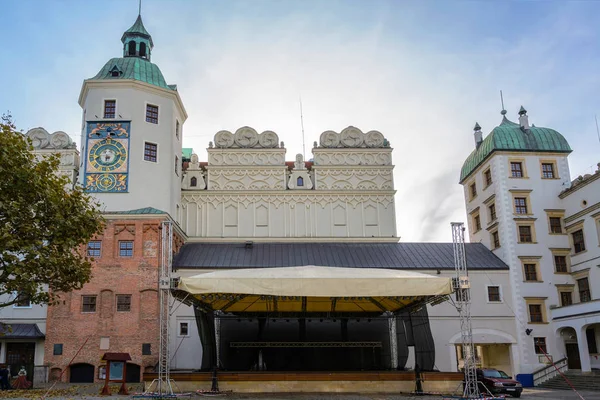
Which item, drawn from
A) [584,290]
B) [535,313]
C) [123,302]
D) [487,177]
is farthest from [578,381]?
[123,302]

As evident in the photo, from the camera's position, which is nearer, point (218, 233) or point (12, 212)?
point (12, 212)

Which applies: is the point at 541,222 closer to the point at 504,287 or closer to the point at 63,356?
the point at 504,287

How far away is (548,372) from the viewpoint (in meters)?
31.2

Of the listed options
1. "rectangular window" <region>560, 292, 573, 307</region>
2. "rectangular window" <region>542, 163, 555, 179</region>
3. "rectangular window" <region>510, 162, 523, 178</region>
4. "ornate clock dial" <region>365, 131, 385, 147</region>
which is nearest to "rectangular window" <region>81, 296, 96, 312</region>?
"ornate clock dial" <region>365, 131, 385, 147</region>

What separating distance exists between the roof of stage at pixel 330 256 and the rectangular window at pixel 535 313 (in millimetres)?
2727

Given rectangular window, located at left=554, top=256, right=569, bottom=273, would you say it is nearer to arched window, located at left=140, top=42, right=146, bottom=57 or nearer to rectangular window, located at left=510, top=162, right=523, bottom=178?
rectangular window, located at left=510, top=162, right=523, bottom=178

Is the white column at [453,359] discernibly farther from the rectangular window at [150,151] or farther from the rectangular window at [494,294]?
the rectangular window at [150,151]

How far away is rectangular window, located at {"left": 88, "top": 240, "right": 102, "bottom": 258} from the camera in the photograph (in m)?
30.0

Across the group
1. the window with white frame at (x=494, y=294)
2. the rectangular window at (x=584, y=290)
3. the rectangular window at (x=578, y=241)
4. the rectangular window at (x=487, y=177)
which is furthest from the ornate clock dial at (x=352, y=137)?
the rectangular window at (x=584, y=290)

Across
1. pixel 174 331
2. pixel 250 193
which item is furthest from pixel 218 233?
pixel 174 331

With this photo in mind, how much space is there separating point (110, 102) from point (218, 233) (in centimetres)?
1009

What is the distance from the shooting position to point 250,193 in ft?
117

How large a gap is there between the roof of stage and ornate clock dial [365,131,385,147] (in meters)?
6.70

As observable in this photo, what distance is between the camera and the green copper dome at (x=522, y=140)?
35.6 metres
